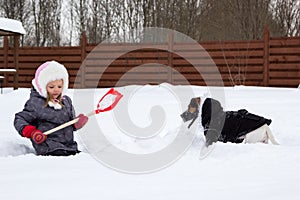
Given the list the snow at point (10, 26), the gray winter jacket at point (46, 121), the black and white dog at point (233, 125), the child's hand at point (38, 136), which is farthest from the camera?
the snow at point (10, 26)

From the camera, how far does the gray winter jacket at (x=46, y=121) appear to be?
10.5 feet

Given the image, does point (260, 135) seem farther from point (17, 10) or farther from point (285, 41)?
point (17, 10)

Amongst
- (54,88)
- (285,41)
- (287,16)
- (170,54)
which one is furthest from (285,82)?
(54,88)

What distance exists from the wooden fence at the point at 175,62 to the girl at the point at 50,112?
8.01 m

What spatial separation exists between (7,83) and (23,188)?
36.6 feet

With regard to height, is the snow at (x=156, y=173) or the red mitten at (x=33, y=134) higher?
the red mitten at (x=33, y=134)

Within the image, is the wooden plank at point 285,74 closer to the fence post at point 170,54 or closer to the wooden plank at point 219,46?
the wooden plank at point 219,46

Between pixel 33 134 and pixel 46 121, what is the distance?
0.93ft

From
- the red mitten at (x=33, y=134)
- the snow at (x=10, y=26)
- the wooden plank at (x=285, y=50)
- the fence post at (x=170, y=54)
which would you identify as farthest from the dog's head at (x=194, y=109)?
the fence post at (x=170, y=54)

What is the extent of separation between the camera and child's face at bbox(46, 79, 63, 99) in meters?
3.31

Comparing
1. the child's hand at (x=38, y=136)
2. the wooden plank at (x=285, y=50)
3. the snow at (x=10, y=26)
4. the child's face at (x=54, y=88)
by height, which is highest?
the snow at (x=10, y=26)

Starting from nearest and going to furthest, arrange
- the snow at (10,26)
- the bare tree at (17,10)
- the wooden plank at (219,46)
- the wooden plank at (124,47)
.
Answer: the snow at (10,26)
the wooden plank at (219,46)
the wooden plank at (124,47)
the bare tree at (17,10)

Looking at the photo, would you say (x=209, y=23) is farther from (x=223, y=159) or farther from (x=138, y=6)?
(x=223, y=159)

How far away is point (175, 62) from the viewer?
38.0ft
